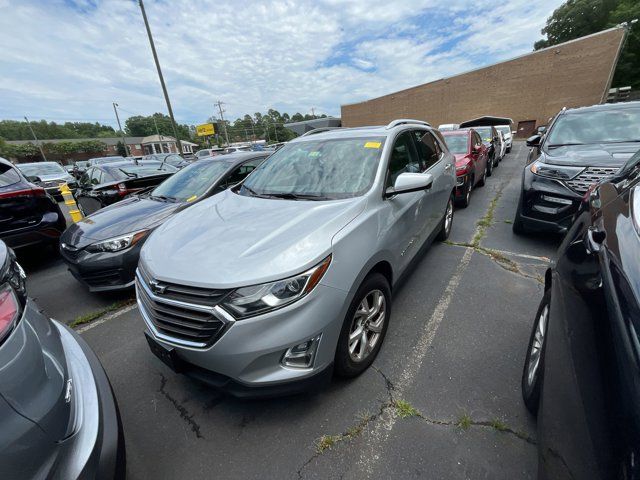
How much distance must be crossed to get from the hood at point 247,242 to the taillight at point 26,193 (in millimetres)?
3478

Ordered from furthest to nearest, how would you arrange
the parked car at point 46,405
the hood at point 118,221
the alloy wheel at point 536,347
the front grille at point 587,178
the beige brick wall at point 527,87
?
the beige brick wall at point 527,87
the front grille at point 587,178
the hood at point 118,221
the alloy wheel at point 536,347
the parked car at point 46,405

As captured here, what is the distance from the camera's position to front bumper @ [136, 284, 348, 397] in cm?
159

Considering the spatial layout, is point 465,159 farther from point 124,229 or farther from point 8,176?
point 8,176

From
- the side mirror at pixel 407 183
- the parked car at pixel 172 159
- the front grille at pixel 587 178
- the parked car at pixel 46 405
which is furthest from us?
the parked car at pixel 172 159

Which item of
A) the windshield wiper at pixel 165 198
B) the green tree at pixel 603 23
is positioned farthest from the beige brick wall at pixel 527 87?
the windshield wiper at pixel 165 198

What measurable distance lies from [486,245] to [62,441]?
16.2 ft

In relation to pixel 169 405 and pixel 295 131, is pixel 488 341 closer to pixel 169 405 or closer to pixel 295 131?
pixel 169 405

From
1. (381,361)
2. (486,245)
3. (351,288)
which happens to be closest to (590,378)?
(351,288)

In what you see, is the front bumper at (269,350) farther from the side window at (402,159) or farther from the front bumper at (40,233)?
the front bumper at (40,233)

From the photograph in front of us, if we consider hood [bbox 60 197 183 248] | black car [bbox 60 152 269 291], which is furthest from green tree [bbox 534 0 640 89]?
hood [bbox 60 197 183 248]

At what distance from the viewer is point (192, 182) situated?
438cm

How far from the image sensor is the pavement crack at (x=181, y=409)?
198cm

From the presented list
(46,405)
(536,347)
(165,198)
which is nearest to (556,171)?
(536,347)

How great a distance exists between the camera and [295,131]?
2844 inches
